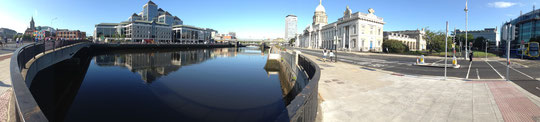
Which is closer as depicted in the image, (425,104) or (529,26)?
(425,104)

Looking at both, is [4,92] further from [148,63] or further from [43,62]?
[148,63]

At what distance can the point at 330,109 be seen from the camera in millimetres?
7242

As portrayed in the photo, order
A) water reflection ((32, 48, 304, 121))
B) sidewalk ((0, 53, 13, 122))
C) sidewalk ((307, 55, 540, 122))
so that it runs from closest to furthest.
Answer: sidewalk ((0, 53, 13, 122)) < sidewalk ((307, 55, 540, 122)) < water reflection ((32, 48, 304, 121))

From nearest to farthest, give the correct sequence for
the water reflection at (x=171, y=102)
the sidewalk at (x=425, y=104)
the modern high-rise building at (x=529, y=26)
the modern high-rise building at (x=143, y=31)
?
the sidewalk at (x=425, y=104), the water reflection at (x=171, y=102), the modern high-rise building at (x=529, y=26), the modern high-rise building at (x=143, y=31)

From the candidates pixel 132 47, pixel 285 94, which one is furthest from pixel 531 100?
pixel 132 47

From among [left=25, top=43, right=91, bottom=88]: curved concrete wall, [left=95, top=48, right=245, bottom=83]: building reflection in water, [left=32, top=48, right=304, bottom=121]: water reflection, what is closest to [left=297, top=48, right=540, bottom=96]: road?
[left=32, top=48, right=304, bottom=121]: water reflection

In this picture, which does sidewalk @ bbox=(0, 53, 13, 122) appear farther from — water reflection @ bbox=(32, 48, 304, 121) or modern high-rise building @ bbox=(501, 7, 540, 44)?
modern high-rise building @ bbox=(501, 7, 540, 44)

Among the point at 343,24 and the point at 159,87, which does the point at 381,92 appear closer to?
the point at 159,87

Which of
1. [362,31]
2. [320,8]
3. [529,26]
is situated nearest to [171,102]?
[362,31]

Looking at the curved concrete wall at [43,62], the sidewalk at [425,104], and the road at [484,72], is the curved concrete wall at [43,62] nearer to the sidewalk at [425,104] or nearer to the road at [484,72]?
the sidewalk at [425,104]

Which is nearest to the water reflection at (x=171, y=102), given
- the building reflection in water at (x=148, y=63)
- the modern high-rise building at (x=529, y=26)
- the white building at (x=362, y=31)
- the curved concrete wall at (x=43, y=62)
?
the curved concrete wall at (x=43, y=62)

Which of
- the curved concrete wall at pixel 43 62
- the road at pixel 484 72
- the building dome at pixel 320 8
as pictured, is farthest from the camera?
the building dome at pixel 320 8

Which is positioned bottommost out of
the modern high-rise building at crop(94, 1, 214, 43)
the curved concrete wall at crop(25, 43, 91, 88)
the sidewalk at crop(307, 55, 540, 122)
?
the sidewalk at crop(307, 55, 540, 122)

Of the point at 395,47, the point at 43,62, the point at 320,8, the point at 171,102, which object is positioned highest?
the point at 320,8
